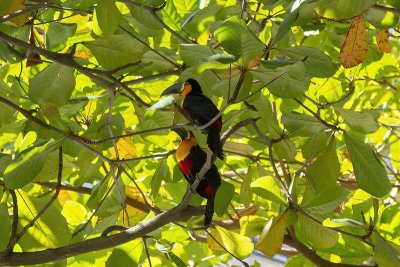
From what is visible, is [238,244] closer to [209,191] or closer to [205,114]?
[209,191]

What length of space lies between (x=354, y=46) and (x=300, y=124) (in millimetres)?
152

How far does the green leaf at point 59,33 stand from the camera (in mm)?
1049

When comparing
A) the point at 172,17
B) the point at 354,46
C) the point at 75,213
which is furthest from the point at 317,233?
the point at 75,213

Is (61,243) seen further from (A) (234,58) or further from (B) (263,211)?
(B) (263,211)

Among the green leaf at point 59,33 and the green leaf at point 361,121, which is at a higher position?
the green leaf at point 59,33

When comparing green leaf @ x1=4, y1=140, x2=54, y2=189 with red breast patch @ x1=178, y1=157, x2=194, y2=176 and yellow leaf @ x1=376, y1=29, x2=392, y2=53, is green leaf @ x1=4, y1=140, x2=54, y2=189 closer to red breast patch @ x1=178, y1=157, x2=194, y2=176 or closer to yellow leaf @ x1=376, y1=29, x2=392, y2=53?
red breast patch @ x1=178, y1=157, x2=194, y2=176

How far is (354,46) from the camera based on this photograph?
1.03 metres

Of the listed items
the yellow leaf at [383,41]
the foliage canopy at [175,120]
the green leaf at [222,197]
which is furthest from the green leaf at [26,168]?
the yellow leaf at [383,41]

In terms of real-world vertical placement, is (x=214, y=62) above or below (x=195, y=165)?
above

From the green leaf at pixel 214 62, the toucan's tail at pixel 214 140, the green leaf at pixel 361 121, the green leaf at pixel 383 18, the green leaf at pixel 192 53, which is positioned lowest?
the green leaf at pixel 361 121

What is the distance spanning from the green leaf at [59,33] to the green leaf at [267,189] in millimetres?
363

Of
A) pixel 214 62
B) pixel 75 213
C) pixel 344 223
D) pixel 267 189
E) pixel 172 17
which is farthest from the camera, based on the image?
pixel 75 213

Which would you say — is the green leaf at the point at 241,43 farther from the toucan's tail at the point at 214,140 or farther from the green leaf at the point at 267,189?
the green leaf at the point at 267,189

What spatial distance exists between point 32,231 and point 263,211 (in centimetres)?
87
